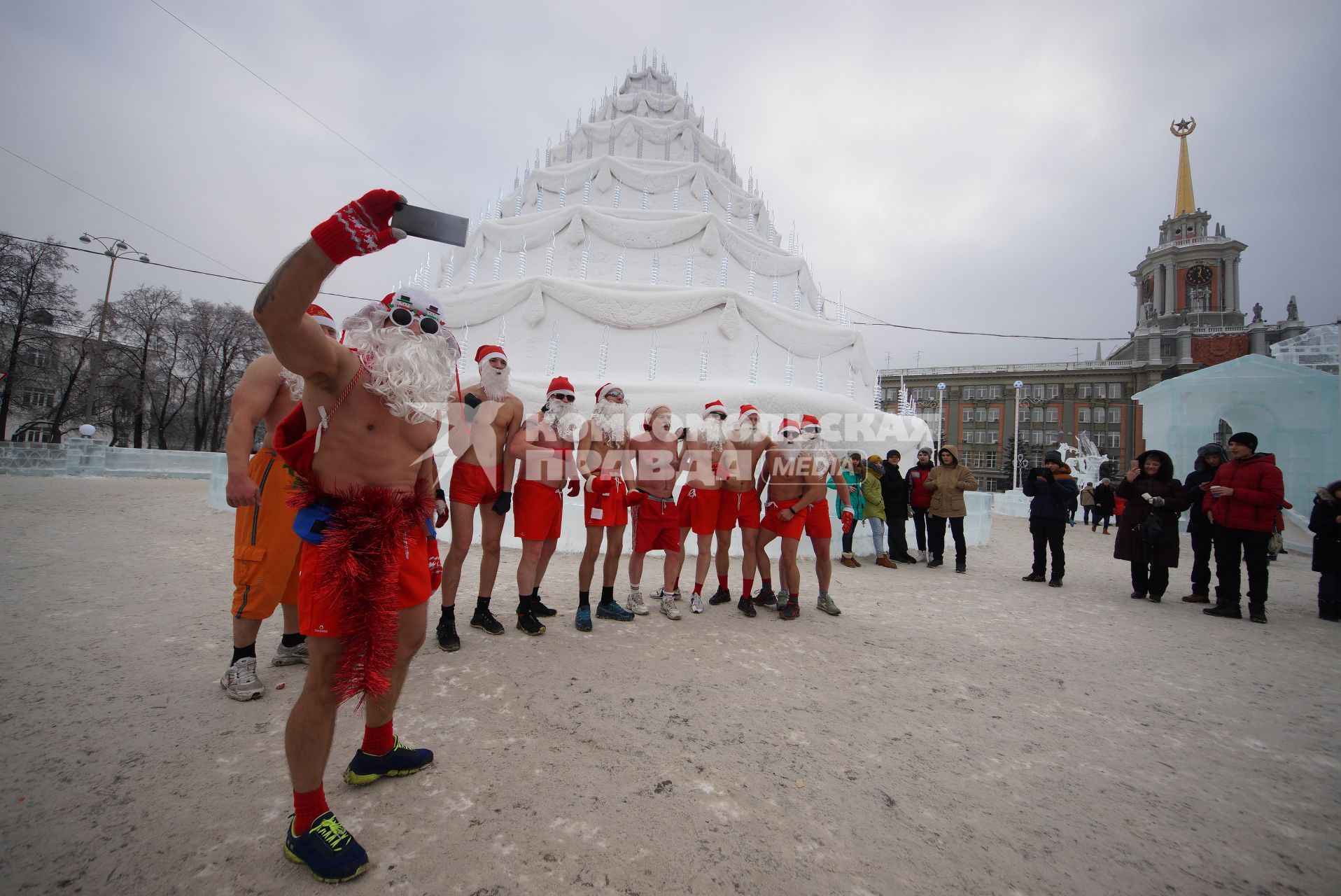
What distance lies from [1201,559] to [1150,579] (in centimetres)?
56

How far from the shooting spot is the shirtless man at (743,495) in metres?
4.58

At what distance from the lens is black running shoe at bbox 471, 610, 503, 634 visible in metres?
3.59

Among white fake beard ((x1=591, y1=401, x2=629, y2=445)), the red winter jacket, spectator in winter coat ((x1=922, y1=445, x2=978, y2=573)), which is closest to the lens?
white fake beard ((x1=591, y1=401, x2=629, y2=445))

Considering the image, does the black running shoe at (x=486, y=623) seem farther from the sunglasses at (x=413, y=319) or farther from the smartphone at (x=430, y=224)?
the smartphone at (x=430, y=224)

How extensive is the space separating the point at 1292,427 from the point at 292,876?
19164 millimetres

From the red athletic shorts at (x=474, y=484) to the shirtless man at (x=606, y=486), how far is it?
64 centimetres

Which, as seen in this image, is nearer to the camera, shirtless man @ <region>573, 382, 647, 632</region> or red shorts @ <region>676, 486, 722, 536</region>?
shirtless man @ <region>573, 382, 647, 632</region>

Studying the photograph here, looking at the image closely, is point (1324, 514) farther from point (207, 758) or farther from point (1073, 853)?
point (207, 758)

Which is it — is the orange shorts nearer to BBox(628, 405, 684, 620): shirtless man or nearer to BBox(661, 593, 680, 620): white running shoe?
BBox(628, 405, 684, 620): shirtless man

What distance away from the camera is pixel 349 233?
52.0 inches

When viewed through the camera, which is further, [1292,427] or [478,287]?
[1292,427]

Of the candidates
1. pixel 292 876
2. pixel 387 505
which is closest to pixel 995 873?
pixel 292 876

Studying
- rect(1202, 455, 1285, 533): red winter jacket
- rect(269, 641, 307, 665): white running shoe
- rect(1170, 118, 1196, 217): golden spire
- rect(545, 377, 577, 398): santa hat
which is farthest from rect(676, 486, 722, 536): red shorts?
rect(1170, 118, 1196, 217): golden spire

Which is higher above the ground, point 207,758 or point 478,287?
point 478,287
